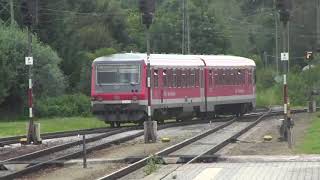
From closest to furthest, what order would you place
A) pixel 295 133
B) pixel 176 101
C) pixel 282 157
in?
pixel 282 157
pixel 295 133
pixel 176 101

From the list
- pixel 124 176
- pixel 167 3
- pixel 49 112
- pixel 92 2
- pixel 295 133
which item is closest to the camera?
pixel 124 176

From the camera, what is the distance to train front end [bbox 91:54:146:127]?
110 ft

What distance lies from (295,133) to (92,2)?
61.5m

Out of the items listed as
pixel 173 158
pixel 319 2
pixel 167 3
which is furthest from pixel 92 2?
pixel 173 158

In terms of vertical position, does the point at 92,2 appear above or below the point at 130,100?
above

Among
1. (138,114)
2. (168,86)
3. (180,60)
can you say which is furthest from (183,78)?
(138,114)

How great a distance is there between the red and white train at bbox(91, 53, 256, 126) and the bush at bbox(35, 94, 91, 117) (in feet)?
39.1

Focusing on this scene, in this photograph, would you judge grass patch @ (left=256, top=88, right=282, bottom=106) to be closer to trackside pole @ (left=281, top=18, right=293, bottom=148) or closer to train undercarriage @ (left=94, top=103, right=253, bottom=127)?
train undercarriage @ (left=94, top=103, right=253, bottom=127)

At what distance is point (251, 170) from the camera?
15812 mm

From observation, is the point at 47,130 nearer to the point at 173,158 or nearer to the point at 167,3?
the point at 173,158

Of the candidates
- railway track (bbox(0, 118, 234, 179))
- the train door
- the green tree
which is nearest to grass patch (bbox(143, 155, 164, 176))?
railway track (bbox(0, 118, 234, 179))

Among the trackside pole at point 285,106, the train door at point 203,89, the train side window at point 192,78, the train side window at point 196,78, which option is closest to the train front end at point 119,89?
the train side window at point 192,78

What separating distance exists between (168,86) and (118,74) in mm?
2989

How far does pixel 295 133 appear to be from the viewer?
29094 millimetres
